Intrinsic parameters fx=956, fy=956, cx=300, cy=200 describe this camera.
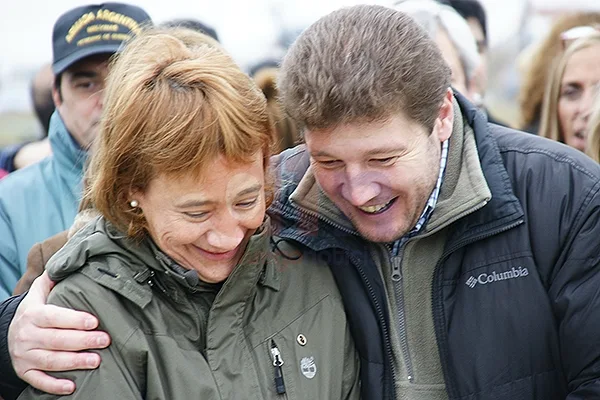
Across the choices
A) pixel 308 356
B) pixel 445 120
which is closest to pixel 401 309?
pixel 308 356

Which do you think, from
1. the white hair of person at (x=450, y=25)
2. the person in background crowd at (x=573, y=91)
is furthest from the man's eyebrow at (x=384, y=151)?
the person in background crowd at (x=573, y=91)

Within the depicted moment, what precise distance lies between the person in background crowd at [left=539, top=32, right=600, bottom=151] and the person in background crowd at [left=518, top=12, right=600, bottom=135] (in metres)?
0.38

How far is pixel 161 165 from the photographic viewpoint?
2.44 meters

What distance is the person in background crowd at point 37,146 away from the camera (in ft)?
16.6

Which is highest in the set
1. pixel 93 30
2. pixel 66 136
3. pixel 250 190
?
pixel 93 30

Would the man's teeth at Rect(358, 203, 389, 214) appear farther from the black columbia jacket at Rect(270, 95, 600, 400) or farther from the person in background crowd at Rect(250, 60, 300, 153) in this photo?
the person in background crowd at Rect(250, 60, 300, 153)

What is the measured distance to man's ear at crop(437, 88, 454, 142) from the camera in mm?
2857

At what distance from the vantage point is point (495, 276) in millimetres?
2717

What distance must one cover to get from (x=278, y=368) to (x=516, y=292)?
707 mm

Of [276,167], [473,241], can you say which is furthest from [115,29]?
[473,241]

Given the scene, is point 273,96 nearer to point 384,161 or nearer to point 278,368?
point 384,161

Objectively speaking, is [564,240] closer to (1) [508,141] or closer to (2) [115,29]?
(1) [508,141]

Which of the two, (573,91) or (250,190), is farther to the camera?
(573,91)

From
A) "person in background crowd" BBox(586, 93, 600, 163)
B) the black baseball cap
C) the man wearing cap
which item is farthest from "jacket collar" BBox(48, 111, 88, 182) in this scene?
"person in background crowd" BBox(586, 93, 600, 163)
